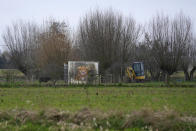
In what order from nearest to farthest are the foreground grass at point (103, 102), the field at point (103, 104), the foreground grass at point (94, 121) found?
the foreground grass at point (94, 121), the field at point (103, 104), the foreground grass at point (103, 102)

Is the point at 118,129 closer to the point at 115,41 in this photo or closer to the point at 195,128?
the point at 195,128

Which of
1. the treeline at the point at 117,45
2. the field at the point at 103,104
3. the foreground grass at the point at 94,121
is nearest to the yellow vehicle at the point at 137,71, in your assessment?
the treeline at the point at 117,45

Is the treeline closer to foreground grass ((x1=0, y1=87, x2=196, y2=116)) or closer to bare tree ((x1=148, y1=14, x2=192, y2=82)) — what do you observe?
bare tree ((x1=148, y1=14, x2=192, y2=82))

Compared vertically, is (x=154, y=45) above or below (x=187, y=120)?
above

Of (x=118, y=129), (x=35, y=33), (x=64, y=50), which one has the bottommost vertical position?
(x=118, y=129)

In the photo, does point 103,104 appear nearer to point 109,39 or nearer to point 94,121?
point 94,121

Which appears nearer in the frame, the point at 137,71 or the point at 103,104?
the point at 103,104

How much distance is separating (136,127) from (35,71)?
45601mm

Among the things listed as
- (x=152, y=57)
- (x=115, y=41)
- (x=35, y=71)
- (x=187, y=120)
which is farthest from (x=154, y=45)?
(x=187, y=120)

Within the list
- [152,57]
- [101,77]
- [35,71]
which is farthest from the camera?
[35,71]

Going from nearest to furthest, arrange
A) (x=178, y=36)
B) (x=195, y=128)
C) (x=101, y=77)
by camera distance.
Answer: (x=195, y=128) < (x=101, y=77) < (x=178, y=36)

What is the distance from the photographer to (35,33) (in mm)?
54094

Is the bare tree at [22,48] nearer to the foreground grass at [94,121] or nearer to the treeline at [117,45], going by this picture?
the treeline at [117,45]

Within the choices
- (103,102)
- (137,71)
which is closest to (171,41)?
(137,71)
